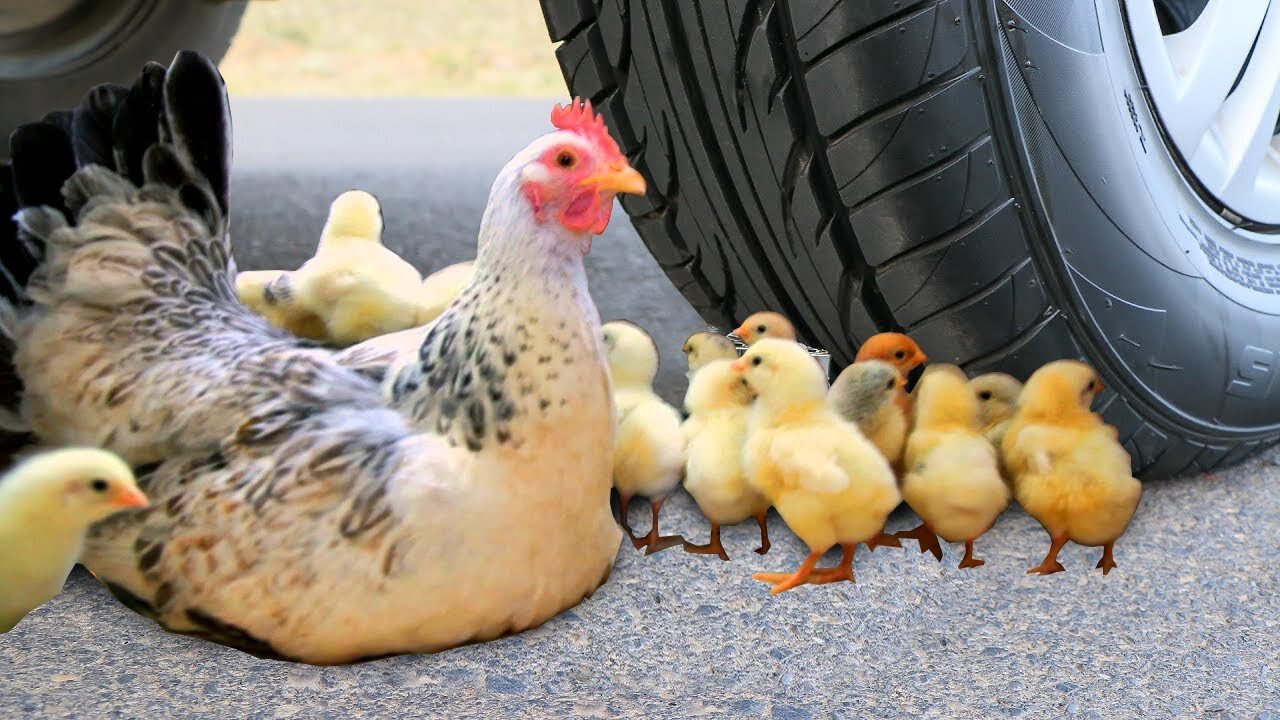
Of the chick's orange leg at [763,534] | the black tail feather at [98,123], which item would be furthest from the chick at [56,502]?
the chick's orange leg at [763,534]

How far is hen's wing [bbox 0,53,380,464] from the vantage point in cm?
151

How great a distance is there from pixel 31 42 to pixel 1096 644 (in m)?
2.09

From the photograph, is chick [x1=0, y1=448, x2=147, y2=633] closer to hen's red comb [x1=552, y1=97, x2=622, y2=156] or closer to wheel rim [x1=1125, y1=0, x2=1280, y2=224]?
hen's red comb [x1=552, y1=97, x2=622, y2=156]

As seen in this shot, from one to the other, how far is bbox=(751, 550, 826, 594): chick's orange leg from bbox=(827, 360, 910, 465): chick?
0.21 metres

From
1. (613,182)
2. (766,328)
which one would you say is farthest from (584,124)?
(766,328)

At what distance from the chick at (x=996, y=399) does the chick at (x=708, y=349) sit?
0.36 m

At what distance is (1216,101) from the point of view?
194 centimetres

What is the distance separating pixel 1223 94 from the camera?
6.42 ft

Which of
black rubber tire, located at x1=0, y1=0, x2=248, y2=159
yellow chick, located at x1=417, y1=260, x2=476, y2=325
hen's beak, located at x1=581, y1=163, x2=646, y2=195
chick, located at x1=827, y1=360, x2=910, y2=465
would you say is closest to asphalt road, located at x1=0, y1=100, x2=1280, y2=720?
chick, located at x1=827, y1=360, x2=910, y2=465

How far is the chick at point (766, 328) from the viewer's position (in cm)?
192

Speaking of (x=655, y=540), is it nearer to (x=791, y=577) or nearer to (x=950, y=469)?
(x=791, y=577)

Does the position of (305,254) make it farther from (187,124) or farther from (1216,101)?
(1216,101)

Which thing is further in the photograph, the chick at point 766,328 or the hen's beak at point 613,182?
the chick at point 766,328

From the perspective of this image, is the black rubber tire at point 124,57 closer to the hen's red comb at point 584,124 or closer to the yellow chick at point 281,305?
the yellow chick at point 281,305
